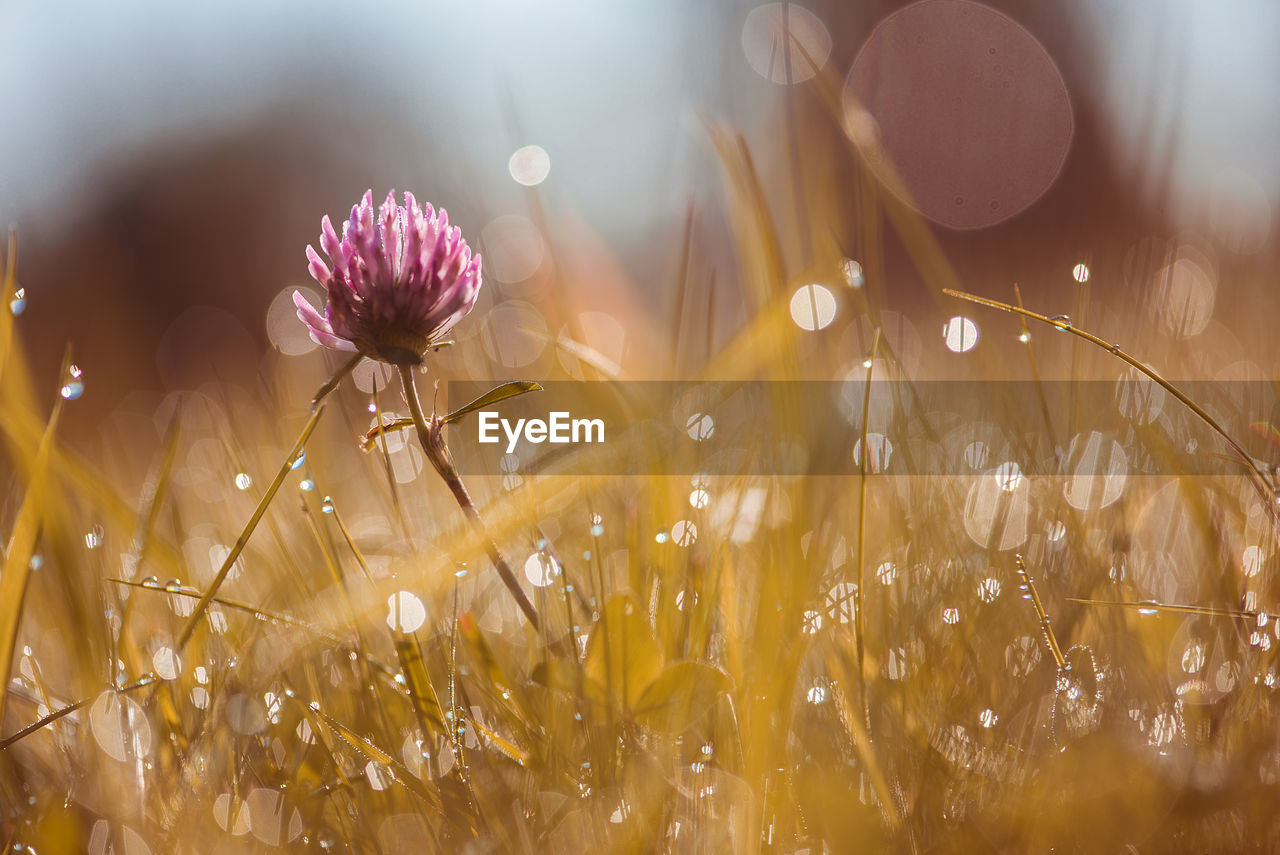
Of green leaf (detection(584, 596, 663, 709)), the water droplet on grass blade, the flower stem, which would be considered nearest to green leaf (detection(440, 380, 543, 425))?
the flower stem

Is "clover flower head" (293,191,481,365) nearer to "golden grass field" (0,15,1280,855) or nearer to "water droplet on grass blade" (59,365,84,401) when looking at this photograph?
"golden grass field" (0,15,1280,855)

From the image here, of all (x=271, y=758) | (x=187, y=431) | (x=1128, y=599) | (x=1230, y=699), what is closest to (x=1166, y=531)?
(x=1128, y=599)

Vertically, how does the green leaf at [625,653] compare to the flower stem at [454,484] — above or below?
below

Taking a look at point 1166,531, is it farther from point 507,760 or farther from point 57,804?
point 57,804

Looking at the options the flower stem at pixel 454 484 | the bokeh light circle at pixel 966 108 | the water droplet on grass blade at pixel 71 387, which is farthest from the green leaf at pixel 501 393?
the bokeh light circle at pixel 966 108

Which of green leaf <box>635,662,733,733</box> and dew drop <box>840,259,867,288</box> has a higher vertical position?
dew drop <box>840,259,867,288</box>

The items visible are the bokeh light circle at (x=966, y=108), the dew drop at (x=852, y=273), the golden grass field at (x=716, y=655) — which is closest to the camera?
the golden grass field at (x=716, y=655)

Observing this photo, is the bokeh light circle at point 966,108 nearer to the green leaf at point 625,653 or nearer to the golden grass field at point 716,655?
the golden grass field at point 716,655
